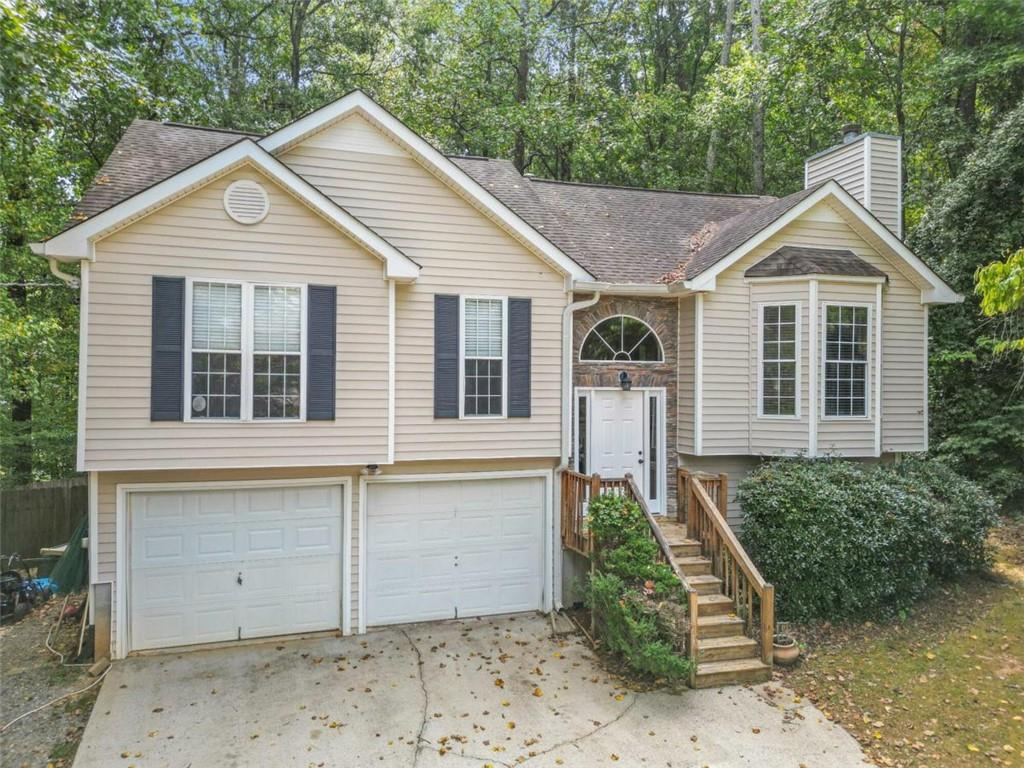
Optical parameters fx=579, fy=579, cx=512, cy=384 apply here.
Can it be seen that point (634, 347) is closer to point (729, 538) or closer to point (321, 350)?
point (729, 538)

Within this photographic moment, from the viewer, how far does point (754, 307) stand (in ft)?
30.8

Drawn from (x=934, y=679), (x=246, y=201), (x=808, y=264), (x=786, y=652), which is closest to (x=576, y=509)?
(x=786, y=652)

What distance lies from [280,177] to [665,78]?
19.1 m

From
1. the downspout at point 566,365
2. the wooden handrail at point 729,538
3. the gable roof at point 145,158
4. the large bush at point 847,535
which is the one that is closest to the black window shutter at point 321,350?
the gable roof at point 145,158

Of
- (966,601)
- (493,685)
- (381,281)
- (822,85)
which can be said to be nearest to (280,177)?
(381,281)

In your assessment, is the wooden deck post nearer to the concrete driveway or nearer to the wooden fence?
the concrete driveway

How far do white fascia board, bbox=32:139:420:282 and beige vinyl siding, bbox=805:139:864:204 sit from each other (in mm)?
8216

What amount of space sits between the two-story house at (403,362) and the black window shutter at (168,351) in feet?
0.09

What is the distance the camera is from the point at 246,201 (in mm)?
7059

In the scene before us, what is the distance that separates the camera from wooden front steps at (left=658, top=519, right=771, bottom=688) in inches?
259

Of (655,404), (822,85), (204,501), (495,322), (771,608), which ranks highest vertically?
(822,85)

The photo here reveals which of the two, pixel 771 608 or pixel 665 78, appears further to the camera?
pixel 665 78

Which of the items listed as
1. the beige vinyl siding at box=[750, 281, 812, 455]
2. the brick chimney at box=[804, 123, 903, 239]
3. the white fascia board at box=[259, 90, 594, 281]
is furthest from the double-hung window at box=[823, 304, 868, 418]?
the white fascia board at box=[259, 90, 594, 281]

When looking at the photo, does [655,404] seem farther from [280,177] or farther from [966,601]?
[280,177]
